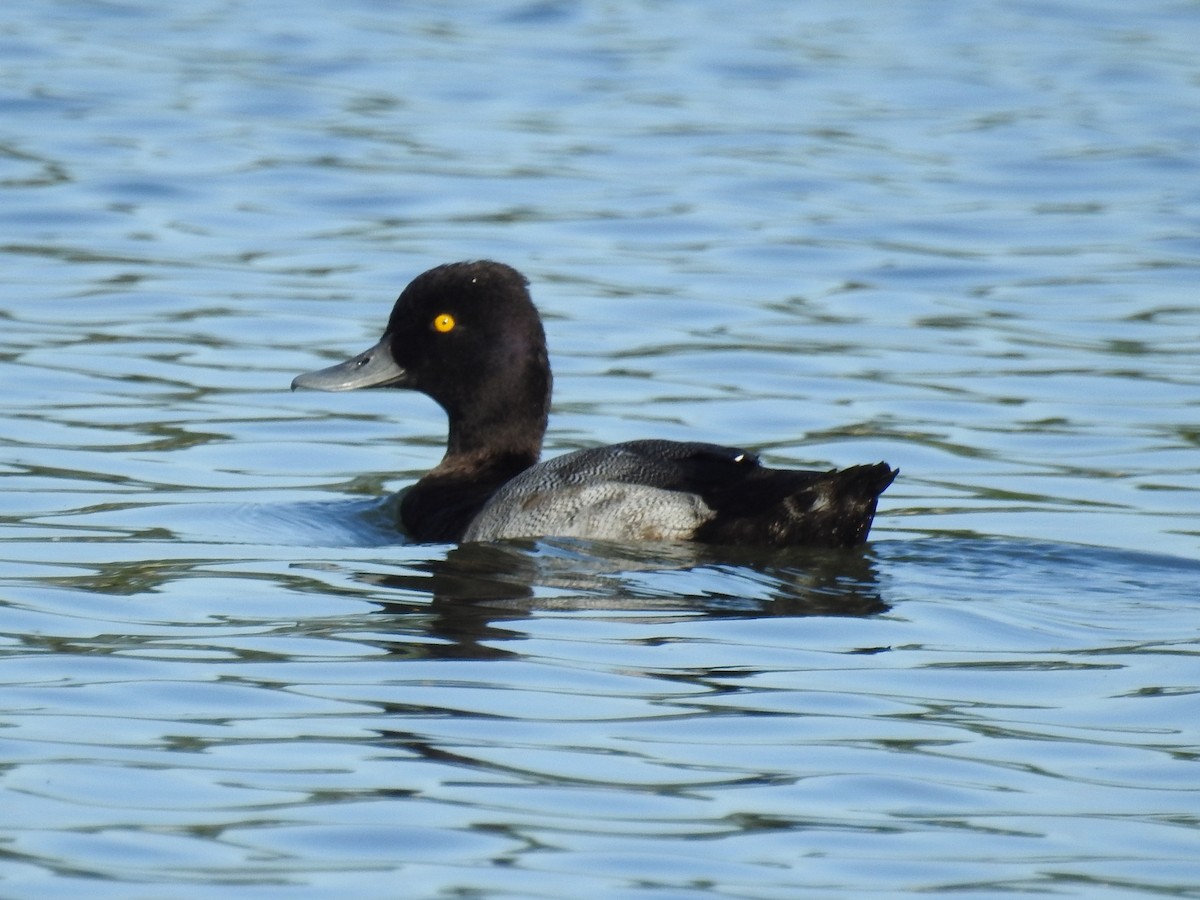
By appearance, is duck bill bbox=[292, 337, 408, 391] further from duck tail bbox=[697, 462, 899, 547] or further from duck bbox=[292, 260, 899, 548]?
duck tail bbox=[697, 462, 899, 547]

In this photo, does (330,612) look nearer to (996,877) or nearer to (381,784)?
(381,784)

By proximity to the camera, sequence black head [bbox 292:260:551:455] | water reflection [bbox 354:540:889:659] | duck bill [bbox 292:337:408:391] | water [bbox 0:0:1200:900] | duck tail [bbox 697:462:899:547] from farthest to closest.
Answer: duck bill [bbox 292:337:408:391] → black head [bbox 292:260:551:455] → duck tail [bbox 697:462:899:547] → water reflection [bbox 354:540:889:659] → water [bbox 0:0:1200:900]

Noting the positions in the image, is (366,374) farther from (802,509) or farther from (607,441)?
(802,509)

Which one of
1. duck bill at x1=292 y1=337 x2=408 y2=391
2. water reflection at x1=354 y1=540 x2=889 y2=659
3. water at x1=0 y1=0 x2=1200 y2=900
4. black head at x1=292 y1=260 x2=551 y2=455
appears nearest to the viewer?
water at x1=0 y1=0 x2=1200 y2=900

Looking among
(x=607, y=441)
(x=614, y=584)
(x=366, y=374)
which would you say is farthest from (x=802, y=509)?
(x=607, y=441)

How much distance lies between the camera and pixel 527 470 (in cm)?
762

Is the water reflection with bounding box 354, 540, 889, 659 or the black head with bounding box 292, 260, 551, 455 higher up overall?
the black head with bounding box 292, 260, 551, 455

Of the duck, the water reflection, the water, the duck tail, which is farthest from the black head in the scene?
the duck tail

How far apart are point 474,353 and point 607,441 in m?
1.09

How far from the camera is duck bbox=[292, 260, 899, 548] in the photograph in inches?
270

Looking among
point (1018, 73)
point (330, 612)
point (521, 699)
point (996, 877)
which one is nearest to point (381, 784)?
point (521, 699)

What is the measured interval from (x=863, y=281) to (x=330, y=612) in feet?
21.7

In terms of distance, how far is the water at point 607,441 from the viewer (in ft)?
14.6

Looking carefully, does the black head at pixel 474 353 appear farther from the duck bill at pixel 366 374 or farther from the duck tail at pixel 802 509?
the duck tail at pixel 802 509
